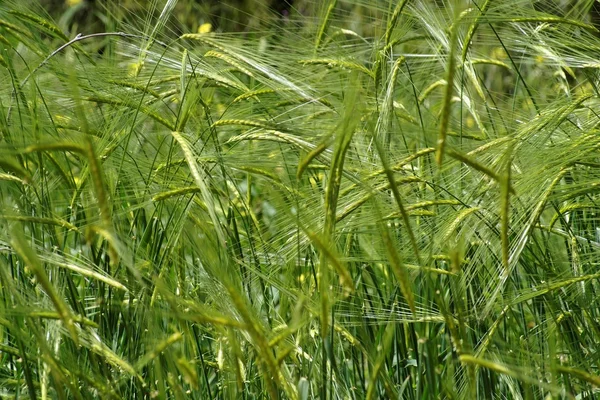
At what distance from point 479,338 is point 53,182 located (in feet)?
3.10

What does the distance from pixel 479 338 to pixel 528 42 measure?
0.68m

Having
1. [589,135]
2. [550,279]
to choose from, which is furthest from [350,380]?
[589,135]

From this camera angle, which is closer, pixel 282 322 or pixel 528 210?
pixel 528 210

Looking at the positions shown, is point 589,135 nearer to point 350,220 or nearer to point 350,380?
point 350,220

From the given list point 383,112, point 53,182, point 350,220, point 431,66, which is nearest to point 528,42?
point 431,66

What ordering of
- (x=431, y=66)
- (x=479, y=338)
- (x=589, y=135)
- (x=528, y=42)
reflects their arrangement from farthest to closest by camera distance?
(x=431, y=66)
(x=528, y=42)
(x=479, y=338)
(x=589, y=135)

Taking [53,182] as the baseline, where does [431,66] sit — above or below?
above

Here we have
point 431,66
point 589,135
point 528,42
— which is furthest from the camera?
point 431,66

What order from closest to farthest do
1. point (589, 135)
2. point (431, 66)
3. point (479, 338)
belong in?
point (589, 135)
point (479, 338)
point (431, 66)

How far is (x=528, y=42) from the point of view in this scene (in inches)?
78.0

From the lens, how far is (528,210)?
1.67 meters

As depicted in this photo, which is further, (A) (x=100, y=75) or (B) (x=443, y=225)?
(A) (x=100, y=75)

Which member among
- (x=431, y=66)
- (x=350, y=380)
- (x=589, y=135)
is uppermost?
(x=431, y=66)

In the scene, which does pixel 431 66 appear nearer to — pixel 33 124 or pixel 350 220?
pixel 350 220
